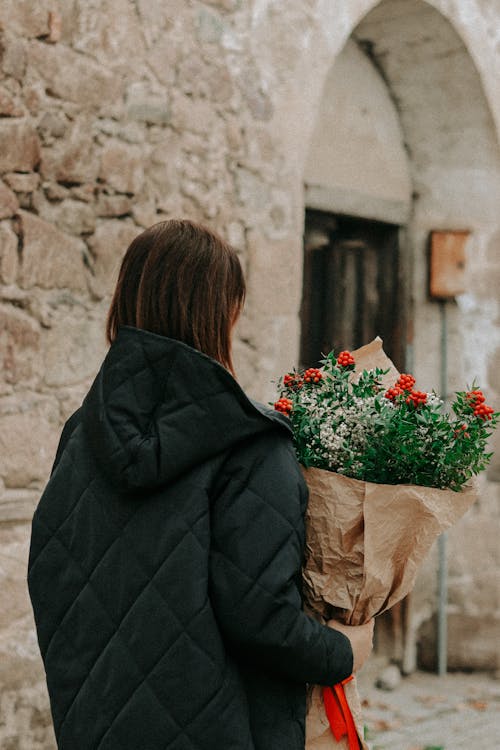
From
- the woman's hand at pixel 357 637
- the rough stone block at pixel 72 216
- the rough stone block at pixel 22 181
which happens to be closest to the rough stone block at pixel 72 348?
the rough stone block at pixel 72 216

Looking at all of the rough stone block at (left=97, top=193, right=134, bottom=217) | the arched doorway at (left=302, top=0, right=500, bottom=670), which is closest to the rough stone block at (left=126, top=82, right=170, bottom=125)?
the rough stone block at (left=97, top=193, right=134, bottom=217)

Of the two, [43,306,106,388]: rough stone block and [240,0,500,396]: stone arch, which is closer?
[43,306,106,388]: rough stone block

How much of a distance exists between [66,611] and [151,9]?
2565 mm

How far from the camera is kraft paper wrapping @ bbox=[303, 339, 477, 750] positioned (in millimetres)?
1680

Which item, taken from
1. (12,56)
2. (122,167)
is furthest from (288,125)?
(12,56)

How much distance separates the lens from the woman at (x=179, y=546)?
59.8 inches

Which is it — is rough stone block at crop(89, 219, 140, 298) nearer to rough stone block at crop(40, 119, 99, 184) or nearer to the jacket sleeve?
rough stone block at crop(40, 119, 99, 184)

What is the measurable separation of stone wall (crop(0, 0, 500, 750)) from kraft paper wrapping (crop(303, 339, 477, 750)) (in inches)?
64.0

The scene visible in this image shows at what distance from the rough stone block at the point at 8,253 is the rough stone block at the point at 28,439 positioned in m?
0.38

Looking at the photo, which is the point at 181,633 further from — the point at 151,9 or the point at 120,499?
the point at 151,9

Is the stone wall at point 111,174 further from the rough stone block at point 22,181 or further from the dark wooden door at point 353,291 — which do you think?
the dark wooden door at point 353,291

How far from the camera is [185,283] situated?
160cm

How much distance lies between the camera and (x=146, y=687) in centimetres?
154

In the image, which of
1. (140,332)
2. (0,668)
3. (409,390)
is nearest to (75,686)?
(140,332)
